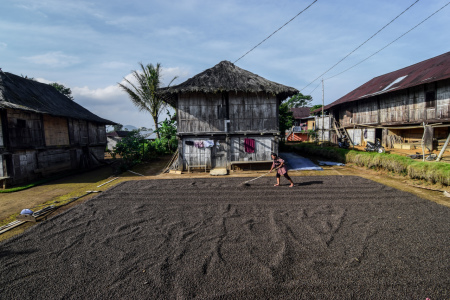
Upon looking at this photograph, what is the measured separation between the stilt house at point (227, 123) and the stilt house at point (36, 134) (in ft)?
29.3

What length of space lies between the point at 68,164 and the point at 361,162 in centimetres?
2239

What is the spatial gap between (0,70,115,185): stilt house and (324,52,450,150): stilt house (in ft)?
71.5

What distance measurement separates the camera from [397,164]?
12.3 m

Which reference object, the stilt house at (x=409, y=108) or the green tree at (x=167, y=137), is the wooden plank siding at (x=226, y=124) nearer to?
the stilt house at (x=409, y=108)

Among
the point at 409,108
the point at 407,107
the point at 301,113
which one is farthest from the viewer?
the point at 301,113

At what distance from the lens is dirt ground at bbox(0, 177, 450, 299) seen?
3959 millimetres

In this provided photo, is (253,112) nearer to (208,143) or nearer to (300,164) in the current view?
(208,143)

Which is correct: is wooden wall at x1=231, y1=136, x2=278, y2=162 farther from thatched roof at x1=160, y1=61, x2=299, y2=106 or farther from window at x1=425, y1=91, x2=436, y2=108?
window at x1=425, y1=91, x2=436, y2=108

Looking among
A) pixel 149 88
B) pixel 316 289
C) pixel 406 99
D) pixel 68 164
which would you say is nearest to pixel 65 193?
pixel 68 164

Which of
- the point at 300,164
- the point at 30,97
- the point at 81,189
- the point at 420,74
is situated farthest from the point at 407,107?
the point at 30,97

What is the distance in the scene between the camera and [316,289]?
12.7 feet

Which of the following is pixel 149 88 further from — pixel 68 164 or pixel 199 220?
pixel 199 220

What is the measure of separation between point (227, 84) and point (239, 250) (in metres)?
11.6

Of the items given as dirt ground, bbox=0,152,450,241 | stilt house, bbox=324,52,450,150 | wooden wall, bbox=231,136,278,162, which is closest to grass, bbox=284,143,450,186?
dirt ground, bbox=0,152,450,241
